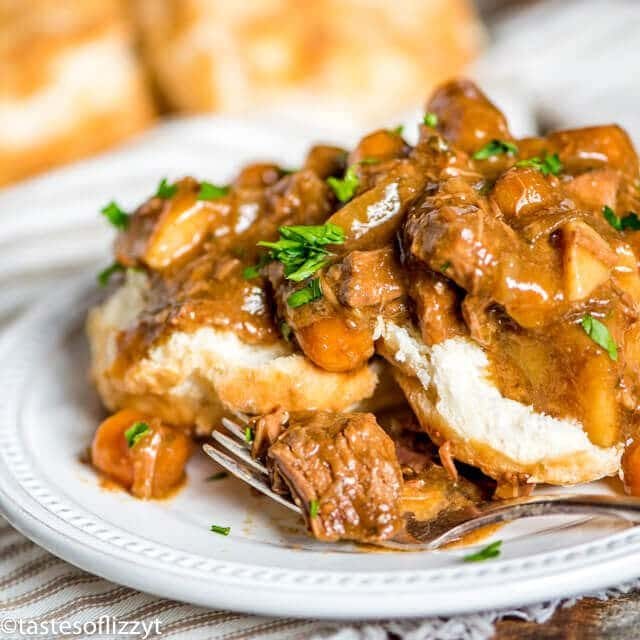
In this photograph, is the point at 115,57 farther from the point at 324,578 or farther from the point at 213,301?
the point at 324,578

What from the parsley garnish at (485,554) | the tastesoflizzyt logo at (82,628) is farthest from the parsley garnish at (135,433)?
the parsley garnish at (485,554)

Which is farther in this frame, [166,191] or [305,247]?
[166,191]

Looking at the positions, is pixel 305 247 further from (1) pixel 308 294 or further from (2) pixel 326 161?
(2) pixel 326 161

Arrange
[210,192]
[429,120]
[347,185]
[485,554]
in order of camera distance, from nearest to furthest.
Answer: [485,554], [347,185], [429,120], [210,192]

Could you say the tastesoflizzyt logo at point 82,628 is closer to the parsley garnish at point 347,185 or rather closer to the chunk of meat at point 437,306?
the chunk of meat at point 437,306

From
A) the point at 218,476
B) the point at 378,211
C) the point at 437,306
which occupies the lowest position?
the point at 218,476

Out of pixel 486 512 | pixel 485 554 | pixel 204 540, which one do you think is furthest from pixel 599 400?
pixel 204 540

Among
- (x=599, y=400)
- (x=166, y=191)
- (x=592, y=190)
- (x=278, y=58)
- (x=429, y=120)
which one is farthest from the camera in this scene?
(x=278, y=58)
